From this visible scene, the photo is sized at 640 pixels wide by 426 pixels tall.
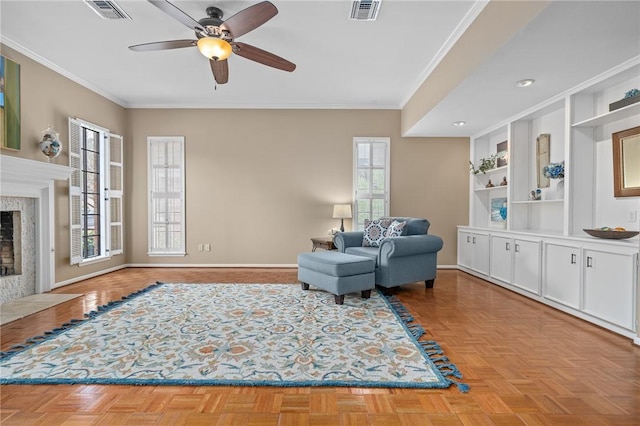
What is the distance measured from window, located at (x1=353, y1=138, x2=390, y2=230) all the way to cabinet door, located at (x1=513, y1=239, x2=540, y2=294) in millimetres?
2253

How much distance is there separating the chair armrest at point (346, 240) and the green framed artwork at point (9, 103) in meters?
4.05

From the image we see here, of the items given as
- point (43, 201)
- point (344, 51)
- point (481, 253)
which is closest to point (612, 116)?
point (481, 253)

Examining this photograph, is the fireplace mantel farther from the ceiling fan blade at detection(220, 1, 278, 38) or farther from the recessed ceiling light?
the recessed ceiling light

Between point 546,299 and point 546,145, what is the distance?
2019 millimetres

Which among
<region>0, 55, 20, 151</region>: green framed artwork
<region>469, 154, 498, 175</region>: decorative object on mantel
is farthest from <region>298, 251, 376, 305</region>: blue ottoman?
<region>0, 55, 20, 151</region>: green framed artwork

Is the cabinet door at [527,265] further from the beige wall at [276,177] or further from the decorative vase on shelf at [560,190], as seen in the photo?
the beige wall at [276,177]

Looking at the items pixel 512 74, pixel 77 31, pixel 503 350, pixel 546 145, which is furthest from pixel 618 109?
pixel 77 31

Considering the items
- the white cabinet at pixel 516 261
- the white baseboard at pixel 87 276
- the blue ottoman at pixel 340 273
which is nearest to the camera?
the blue ottoman at pixel 340 273

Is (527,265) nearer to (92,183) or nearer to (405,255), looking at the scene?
(405,255)

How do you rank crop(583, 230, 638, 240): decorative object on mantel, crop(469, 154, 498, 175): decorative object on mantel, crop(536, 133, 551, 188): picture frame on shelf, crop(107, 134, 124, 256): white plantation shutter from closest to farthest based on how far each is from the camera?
crop(583, 230, 638, 240): decorative object on mantel < crop(536, 133, 551, 188): picture frame on shelf < crop(469, 154, 498, 175): decorative object on mantel < crop(107, 134, 124, 256): white plantation shutter

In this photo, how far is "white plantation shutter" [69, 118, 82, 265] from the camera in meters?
4.53

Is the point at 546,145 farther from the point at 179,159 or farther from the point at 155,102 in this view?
the point at 155,102

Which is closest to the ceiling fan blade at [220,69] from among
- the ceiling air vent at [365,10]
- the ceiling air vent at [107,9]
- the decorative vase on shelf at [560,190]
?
the ceiling air vent at [107,9]

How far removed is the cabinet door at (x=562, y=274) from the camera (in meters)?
3.23
